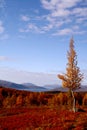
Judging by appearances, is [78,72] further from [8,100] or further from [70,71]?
[8,100]

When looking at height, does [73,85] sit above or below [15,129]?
above

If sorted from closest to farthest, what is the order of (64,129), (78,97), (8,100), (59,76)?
(64,129)
(59,76)
(8,100)
(78,97)

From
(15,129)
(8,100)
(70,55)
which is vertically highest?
(70,55)

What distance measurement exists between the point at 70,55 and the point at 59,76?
14.2 feet

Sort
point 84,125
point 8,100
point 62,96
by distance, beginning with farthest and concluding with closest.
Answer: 1. point 62,96
2. point 8,100
3. point 84,125

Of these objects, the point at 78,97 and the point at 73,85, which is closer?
the point at 73,85

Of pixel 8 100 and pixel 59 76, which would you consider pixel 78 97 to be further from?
pixel 59 76

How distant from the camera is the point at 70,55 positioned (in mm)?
50969

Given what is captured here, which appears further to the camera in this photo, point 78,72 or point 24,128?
point 78,72

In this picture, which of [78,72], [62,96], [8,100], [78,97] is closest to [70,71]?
[78,72]

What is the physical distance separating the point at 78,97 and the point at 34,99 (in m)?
22.3

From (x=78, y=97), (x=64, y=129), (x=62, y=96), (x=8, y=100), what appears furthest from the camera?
(x=78, y=97)

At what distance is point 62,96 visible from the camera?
115625 millimetres

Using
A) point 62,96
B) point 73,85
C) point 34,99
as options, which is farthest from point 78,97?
point 73,85
